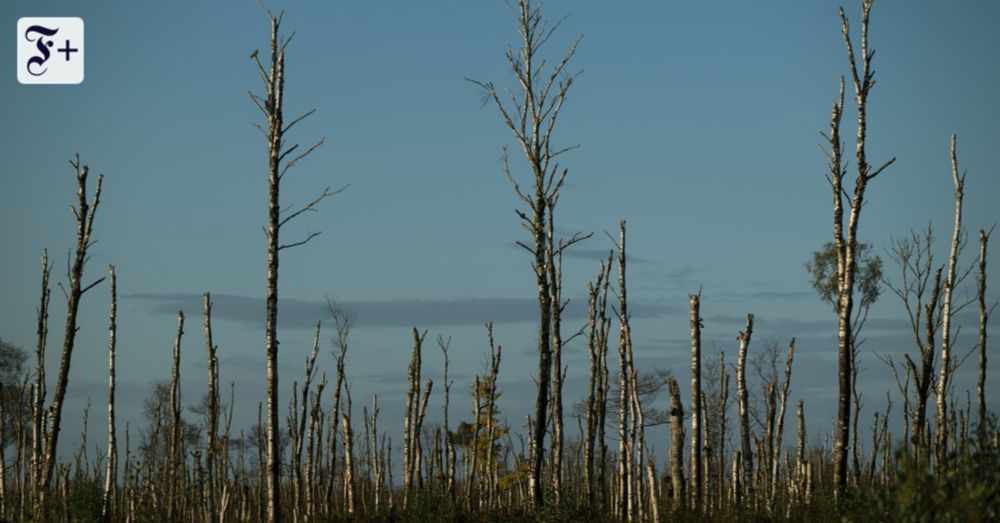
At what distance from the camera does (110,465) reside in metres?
25.2

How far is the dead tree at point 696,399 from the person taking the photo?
77.7 ft

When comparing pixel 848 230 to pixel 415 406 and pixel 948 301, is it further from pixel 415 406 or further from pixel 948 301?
pixel 415 406

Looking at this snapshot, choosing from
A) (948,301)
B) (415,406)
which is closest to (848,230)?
(948,301)

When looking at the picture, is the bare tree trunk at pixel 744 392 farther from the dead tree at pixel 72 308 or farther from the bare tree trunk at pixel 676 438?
the dead tree at pixel 72 308

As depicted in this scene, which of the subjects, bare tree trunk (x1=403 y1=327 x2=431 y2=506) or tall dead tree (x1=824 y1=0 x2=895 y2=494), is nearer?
tall dead tree (x1=824 y1=0 x2=895 y2=494)

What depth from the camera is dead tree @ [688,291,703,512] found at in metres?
23.7

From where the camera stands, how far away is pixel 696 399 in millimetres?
23672

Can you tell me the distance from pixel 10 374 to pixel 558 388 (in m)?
46.9

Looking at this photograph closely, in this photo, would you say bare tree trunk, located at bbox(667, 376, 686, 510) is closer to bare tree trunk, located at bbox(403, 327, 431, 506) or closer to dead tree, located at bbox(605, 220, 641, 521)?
dead tree, located at bbox(605, 220, 641, 521)

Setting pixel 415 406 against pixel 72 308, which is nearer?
pixel 72 308

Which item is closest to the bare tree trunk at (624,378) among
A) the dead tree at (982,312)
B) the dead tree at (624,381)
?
the dead tree at (624,381)

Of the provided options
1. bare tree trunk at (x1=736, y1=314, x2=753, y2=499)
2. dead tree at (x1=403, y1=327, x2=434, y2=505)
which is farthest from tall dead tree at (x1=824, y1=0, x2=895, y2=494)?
dead tree at (x1=403, y1=327, x2=434, y2=505)

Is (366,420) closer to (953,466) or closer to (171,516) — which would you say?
(171,516)

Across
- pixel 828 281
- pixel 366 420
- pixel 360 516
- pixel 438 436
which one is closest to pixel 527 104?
pixel 360 516
